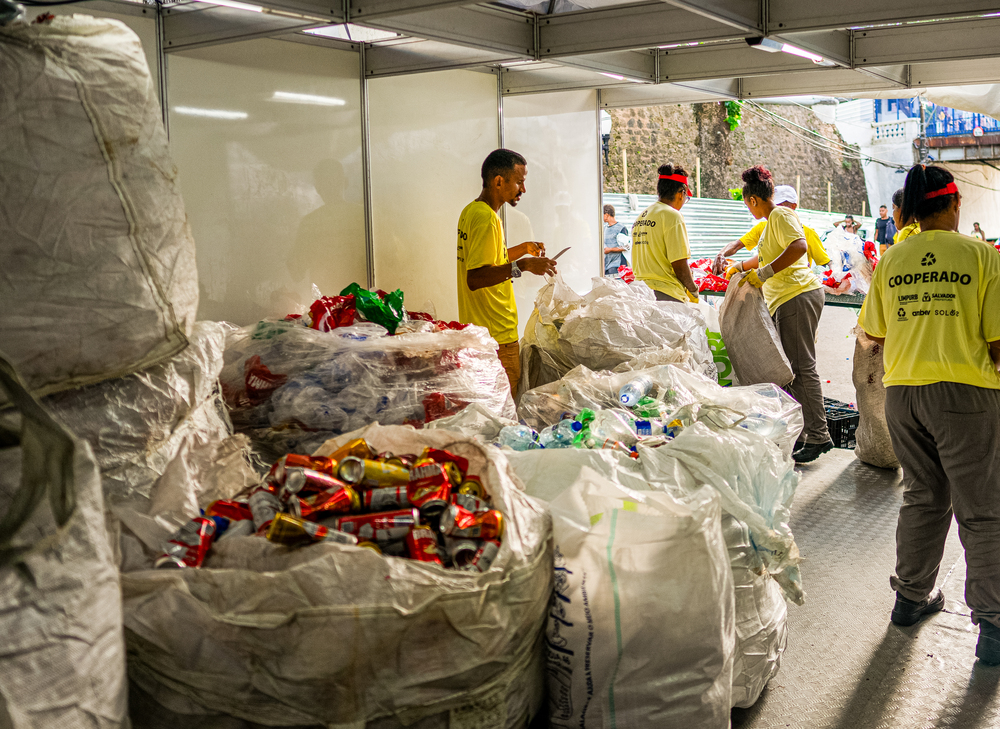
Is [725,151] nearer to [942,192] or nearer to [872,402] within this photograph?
[872,402]

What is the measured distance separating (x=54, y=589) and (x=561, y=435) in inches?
64.7

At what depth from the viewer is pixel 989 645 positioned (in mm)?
2623

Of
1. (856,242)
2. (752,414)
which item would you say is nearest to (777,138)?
(856,242)

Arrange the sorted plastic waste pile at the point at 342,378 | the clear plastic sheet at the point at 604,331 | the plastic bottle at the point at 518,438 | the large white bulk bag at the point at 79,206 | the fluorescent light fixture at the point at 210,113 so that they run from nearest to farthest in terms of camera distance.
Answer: the large white bulk bag at the point at 79,206
the plastic bottle at the point at 518,438
the sorted plastic waste pile at the point at 342,378
the fluorescent light fixture at the point at 210,113
the clear plastic sheet at the point at 604,331

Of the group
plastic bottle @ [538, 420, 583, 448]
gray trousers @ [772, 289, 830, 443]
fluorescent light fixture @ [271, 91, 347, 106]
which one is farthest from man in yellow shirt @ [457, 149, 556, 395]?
gray trousers @ [772, 289, 830, 443]

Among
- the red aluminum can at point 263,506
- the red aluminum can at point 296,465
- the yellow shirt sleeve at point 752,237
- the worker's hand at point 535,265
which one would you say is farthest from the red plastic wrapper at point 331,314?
the yellow shirt sleeve at point 752,237

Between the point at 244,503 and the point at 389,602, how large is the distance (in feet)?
1.96

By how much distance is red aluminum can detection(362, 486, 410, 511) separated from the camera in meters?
1.87

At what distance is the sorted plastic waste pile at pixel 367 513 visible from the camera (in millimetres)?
1703

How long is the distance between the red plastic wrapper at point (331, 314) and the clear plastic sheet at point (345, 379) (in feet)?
0.30

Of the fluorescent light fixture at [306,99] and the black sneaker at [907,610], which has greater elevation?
the fluorescent light fixture at [306,99]

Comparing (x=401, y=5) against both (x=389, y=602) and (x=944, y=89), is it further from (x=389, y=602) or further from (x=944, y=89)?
(x=944, y=89)

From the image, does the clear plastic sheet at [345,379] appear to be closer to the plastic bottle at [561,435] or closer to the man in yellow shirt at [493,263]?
the plastic bottle at [561,435]

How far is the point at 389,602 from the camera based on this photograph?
1.54 meters
